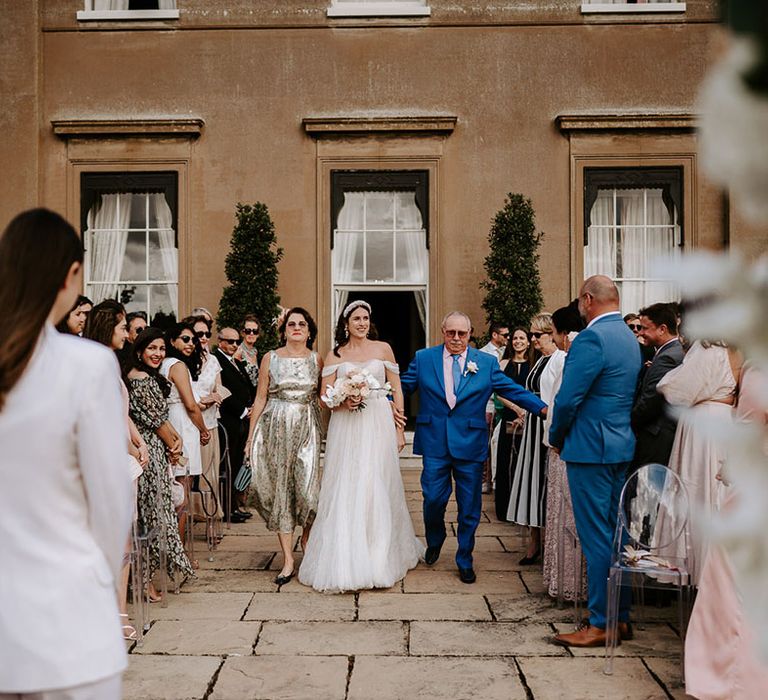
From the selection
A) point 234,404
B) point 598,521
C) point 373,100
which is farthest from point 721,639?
point 373,100

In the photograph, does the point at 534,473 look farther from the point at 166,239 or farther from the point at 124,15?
the point at 124,15

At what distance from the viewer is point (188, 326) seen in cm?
812

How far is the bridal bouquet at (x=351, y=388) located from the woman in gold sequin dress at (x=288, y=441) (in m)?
0.25

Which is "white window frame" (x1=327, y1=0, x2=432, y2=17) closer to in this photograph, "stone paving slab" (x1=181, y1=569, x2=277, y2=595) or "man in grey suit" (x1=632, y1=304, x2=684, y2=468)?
"man in grey suit" (x1=632, y1=304, x2=684, y2=468)

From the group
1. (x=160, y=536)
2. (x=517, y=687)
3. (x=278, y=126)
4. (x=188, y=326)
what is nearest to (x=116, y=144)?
(x=278, y=126)

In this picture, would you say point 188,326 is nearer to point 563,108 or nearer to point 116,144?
point 116,144

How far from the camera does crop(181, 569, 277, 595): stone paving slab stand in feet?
21.2

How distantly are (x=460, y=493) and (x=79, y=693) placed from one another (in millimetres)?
4994

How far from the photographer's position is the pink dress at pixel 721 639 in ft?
12.8

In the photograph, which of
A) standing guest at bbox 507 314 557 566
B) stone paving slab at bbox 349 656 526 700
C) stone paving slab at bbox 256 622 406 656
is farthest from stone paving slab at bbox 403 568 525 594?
stone paving slab at bbox 349 656 526 700

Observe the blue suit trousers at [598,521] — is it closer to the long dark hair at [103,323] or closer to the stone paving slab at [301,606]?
the stone paving slab at [301,606]

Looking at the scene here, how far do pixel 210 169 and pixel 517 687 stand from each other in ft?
32.3

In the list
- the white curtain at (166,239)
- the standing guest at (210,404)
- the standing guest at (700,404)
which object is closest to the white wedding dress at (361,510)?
the standing guest at (210,404)

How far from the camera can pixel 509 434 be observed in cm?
821
